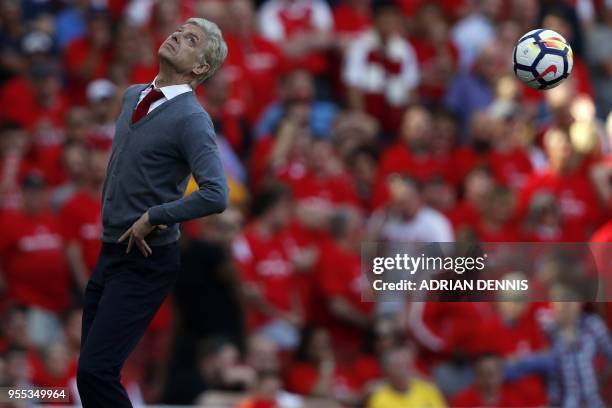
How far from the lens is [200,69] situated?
259 inches

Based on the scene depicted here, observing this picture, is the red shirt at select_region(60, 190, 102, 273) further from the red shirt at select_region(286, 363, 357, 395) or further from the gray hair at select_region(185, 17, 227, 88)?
the gray hair at select_region(185, 17, 227, 88)

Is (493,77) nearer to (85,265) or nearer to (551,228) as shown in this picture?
(551,228)

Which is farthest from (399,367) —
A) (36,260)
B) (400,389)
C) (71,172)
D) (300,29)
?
(300,29)

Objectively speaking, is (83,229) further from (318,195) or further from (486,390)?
(486,390)

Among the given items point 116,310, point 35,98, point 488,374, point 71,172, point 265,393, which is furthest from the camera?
point 35,98

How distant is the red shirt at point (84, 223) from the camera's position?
11.0 metres

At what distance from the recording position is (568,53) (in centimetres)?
783

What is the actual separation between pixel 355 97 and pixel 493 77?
58.7 inches

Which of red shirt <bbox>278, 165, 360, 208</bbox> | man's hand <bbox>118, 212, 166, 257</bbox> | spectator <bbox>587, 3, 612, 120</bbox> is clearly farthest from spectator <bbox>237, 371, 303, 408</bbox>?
spectator <bbox>587, 3, 612, 120</bbox>

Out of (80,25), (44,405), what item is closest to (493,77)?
(80,25)

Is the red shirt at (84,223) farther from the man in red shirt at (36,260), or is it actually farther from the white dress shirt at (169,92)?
the white dress shirt at (169,92)

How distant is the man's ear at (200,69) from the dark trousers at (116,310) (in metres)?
0.86

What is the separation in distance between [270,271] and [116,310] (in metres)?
5.14

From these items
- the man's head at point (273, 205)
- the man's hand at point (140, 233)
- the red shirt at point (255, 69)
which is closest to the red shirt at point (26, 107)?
the red shirt at point (255, 69)
